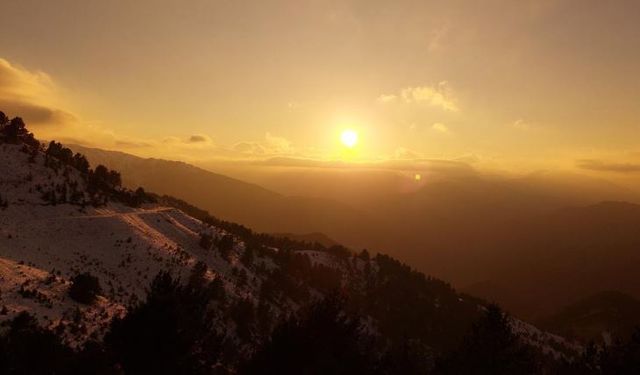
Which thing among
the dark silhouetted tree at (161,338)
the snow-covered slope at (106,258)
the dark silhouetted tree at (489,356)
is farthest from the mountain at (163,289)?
the dark silhouetted tree at (489,356)

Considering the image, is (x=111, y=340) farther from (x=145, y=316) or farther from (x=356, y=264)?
(x=356, y=264)

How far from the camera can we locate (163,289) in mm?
23203

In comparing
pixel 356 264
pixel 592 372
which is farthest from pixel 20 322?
pixel 356 264

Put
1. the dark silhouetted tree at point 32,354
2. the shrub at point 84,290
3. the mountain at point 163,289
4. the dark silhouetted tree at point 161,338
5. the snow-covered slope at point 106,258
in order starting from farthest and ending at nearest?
1. the shrub at point 84,290
2. the snow-covered slope at point 106,258
3. the mountain at point 163,289
4. the dark silhouetted tree at point 161,338
5. the dark silhouetted tree at point 32,354

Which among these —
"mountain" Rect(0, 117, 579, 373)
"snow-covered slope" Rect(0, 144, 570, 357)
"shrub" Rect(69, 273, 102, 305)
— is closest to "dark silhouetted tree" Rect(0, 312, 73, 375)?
"mountain" Rect(0, 117, 579, 373)

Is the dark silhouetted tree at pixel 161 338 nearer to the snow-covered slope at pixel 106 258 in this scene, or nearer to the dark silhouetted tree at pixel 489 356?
the snow-covered slope at pixel 106 258

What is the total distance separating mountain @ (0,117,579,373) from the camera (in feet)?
74.6

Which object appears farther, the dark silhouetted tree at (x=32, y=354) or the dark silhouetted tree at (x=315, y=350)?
the dark silhouetted tree at (x=315, y=350)

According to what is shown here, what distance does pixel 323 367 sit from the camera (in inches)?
872

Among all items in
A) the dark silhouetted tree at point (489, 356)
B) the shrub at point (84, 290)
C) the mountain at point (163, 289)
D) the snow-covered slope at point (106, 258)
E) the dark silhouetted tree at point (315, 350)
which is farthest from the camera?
the shrub at point (84, 290)

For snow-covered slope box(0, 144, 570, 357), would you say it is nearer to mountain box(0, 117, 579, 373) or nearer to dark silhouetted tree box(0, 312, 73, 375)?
mountain box(0, 117, 579, 373)

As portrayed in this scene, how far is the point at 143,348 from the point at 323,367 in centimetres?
802

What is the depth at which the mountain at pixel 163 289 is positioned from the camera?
74.6 ft

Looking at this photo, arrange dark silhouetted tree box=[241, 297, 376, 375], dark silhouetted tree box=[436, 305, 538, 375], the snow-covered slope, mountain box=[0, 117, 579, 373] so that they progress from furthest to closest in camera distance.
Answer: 1. the snow-covered slope
2. dark silhouetted tree box=[436, 305, 538, 375]
3. mountain box=[0, 117, 579, 373]
4. dark silhouetted tree box=[241, 297, 376, 375]
